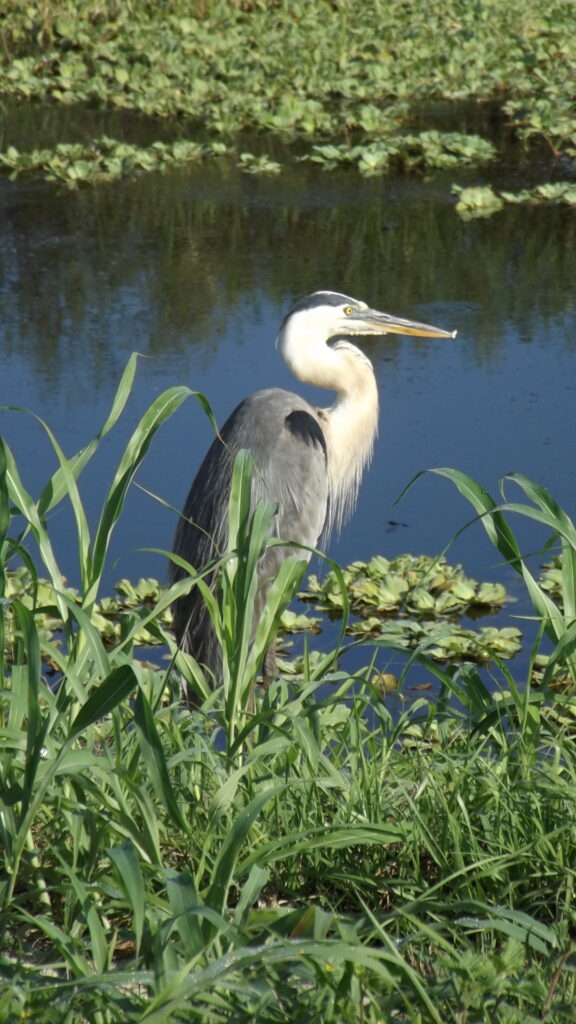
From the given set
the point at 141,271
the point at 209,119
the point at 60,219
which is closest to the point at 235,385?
the point at 141,271

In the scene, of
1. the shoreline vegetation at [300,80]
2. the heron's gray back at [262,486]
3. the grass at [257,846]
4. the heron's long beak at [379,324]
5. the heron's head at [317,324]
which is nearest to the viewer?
the grass at [257,846]

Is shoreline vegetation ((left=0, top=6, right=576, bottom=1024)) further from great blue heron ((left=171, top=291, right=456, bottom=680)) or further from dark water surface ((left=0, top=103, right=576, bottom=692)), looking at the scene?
dark water surface ((left=0, top=103, right=576, bottom=692))

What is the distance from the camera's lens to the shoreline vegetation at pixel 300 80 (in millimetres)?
9484

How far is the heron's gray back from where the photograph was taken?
412cm

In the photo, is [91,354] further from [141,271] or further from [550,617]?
[550,617]

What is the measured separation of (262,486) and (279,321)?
271cm

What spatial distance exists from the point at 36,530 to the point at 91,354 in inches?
178

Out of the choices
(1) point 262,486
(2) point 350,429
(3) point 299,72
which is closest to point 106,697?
(1) point 262,486

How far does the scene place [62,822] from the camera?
90.0 inches

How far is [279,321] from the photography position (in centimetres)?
695

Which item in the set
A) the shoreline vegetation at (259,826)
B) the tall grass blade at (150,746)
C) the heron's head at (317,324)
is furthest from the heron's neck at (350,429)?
the tall grass blade at (150,746)

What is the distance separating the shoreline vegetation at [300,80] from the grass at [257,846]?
6.45 metres

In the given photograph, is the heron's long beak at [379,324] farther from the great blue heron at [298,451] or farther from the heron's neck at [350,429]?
the heron's neck at [350,429]

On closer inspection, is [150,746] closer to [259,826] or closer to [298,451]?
[259,826]
